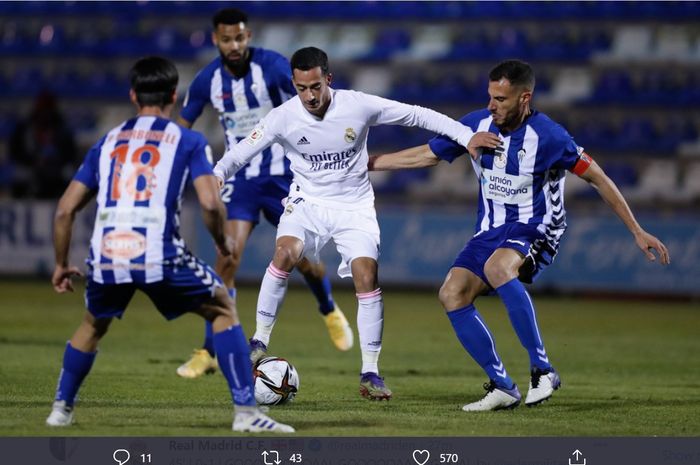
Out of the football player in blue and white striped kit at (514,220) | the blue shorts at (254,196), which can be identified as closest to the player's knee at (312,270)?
the blue shorts at (254,196)

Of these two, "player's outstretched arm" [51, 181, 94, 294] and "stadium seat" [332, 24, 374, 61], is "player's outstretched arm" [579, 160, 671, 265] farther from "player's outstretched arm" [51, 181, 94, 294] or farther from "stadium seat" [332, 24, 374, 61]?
"stadium seat" [332, 24, 374, 61]

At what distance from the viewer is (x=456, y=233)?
52.5 ft

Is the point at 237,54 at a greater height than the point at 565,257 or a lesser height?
greater

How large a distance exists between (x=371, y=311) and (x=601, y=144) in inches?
505

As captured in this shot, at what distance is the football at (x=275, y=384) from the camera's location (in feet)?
21.4

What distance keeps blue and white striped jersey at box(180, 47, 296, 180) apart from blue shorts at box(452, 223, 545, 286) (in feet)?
7.61

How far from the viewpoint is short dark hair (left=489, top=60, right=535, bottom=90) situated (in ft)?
21.4

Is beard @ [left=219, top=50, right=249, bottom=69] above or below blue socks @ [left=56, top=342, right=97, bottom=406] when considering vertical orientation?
above

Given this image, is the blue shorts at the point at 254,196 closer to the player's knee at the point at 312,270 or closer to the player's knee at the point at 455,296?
the player's knee at the point at 312,270

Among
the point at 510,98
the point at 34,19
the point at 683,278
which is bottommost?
the point at 683,278

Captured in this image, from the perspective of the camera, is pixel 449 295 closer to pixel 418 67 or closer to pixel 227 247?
pixel 227 247
